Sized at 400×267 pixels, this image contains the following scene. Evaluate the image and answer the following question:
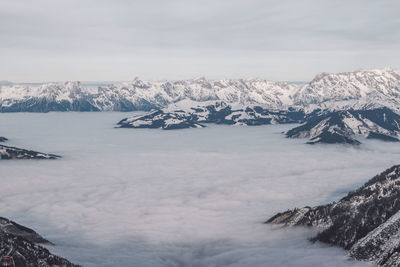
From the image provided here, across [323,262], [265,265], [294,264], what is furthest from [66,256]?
[323,262]

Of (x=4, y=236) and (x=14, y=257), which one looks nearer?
(x=14, y=257)

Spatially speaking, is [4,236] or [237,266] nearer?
[4,236]

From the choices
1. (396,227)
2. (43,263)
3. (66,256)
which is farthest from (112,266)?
(396,227)

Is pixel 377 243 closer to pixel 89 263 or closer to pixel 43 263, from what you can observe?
pixel 89 263

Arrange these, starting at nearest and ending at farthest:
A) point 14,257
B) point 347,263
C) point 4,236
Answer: point 14,257
point 4,236
point 347,263

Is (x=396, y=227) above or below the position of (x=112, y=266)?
above

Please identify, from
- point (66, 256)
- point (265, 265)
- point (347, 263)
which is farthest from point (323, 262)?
point (66, 256)

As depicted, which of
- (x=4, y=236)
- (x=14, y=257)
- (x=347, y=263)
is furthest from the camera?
(x=347, y=263)

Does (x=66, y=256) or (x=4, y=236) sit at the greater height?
(x=4, y=236)

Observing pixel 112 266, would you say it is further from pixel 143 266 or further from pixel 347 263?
pixel 347 263

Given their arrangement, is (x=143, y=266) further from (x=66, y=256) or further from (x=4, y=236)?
(x=4, y=236)
